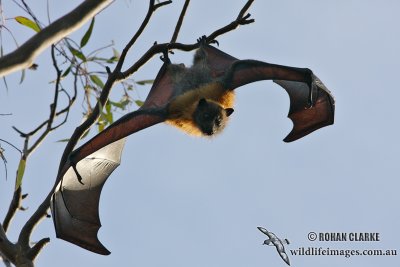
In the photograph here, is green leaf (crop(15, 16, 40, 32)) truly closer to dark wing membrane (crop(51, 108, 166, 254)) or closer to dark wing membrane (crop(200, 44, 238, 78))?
dark wing membrane (crop(51, 108, 166, 254))

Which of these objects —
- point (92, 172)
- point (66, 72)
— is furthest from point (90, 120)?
point (92, 172)

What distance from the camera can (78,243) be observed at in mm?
6258

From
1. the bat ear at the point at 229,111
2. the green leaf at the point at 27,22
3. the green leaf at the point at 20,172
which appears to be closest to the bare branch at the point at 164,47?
the green leaf at the point at 27,22

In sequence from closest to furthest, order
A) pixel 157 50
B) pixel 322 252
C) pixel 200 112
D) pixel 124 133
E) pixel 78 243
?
pixel 157 50 < pixel 124 133 < pixel 78 243 < pixel 200 112 < pixel 322 252

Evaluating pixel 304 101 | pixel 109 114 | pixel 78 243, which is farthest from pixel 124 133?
pixel 304 101

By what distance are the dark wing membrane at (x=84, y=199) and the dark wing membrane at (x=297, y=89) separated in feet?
5.10

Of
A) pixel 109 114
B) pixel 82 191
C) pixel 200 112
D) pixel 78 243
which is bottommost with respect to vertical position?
pixel 78 243

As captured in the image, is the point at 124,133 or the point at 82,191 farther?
the point at 82,191

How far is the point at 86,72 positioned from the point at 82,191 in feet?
5.04

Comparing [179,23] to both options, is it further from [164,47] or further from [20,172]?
[20,172]

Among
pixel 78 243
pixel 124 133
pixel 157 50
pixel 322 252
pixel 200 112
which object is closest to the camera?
pixel 157 50

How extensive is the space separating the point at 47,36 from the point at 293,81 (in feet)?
11.4

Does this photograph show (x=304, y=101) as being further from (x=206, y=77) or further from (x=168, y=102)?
(x=168, y=102)

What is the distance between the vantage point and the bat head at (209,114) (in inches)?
265
